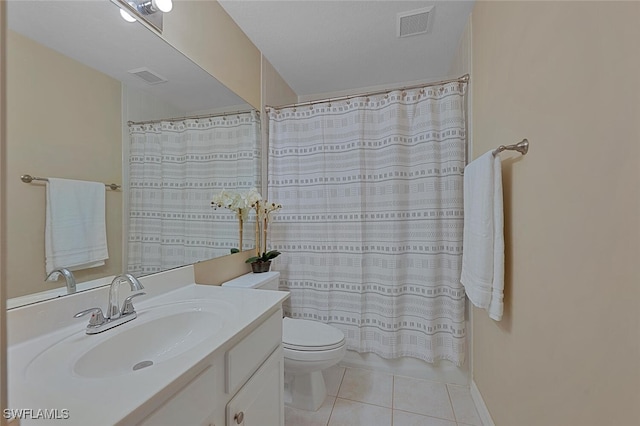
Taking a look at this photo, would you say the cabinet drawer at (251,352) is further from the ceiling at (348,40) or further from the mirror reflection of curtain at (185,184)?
the ceiling at (348,40)

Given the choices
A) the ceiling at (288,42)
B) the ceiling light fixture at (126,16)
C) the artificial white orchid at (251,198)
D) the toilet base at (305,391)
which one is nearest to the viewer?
the ceiling at (288,42)

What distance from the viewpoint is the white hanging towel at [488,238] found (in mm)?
1122

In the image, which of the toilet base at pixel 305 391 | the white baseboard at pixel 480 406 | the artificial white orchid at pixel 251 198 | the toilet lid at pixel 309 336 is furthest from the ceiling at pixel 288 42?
the white baseboard at pixel 480 406

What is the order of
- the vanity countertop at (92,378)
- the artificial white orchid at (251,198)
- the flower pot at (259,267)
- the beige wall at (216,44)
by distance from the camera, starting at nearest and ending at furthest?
the vanity countertop at (92,378) → the beige wall at (216,44) → the artificial white orchid at (251,198) → the flower pot at (259,267)

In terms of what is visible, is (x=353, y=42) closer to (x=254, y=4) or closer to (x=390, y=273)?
(x=254, y=4)

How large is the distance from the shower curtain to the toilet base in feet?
1.40

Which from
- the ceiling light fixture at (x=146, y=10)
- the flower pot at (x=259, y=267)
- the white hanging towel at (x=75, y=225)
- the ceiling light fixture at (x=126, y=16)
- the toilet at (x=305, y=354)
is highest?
the ceiling light fixture at (x=146, y=10)

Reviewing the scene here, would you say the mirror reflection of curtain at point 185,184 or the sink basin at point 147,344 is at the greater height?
the mirror reflection of curtain at point 185,184

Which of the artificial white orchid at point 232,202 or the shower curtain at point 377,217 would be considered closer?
the artificial white orchid at point 232,202

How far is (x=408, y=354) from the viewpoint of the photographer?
5.90 feet

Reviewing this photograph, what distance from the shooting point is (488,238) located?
1.15 m

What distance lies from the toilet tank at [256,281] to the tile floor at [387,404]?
0.73 meters

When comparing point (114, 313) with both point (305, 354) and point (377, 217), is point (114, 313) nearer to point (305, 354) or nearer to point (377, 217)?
point (305, 354)

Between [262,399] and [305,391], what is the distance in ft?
2.43
